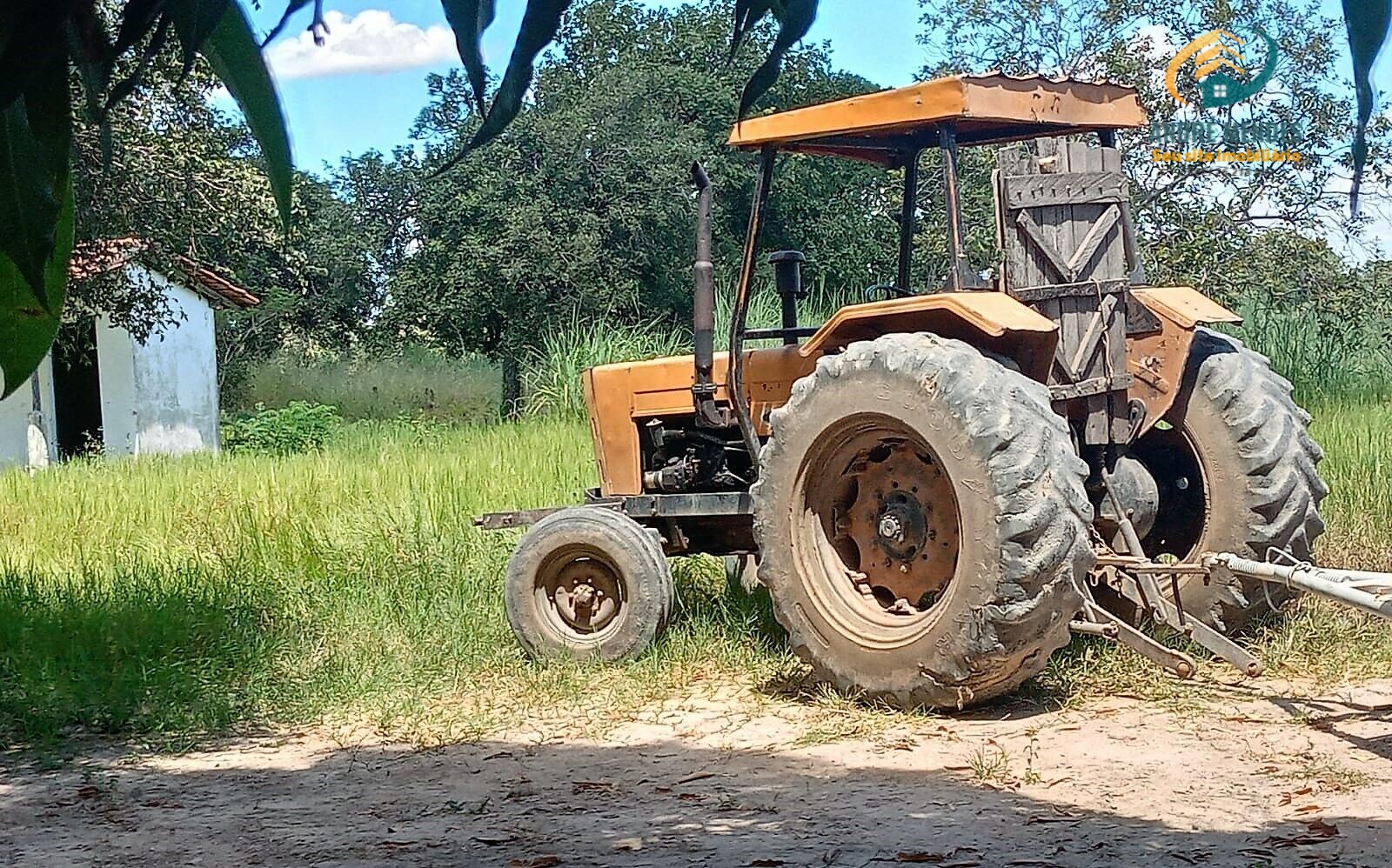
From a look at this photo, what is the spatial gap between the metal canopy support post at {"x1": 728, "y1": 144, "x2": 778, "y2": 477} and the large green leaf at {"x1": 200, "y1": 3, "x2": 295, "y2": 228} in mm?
4967

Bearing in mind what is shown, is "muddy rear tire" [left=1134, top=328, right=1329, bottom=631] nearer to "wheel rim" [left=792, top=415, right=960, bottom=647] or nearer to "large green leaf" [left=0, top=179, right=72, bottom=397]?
"wheel rim" [left=792, top=415, right=960, bottom=647]

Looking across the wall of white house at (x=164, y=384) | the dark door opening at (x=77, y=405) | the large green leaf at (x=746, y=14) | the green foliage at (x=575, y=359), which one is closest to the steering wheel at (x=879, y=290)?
the large green leaf at (x=746, y=14)

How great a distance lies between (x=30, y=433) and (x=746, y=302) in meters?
12.5

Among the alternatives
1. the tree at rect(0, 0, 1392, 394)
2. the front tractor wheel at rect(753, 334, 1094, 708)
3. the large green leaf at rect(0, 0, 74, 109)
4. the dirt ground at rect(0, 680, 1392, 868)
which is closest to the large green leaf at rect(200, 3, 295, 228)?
the tree at rect(0, 0, 1392, 394)

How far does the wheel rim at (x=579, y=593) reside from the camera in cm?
627

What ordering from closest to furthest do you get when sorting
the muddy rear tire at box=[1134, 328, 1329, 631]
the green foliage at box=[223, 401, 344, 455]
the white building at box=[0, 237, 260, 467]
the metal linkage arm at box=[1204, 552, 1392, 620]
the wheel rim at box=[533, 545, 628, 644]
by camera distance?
the metal linkage arm at box=[1204, 552, 1392, 620] → the muddy rear tire at box=[1134, 328, 1329, 631] → the wheel rim at box=[533, 545, 628, 644] → the white building at box=[0, 237, 260, 467] → the green foliage at box=[223, 401, 344, 455]

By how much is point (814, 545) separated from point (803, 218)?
253 inches

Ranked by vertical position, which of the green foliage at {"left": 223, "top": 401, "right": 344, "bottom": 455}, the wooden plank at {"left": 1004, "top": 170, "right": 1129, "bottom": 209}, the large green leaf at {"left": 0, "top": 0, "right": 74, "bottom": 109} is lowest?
the green foliage at {"left": 223, "top": 401, "right": 344, "bottom": 455}

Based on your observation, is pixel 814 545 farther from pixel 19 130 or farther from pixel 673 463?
pixel 19 130

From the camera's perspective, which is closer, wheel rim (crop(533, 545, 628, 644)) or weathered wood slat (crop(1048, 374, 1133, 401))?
weathered wood slat (crop(1048, 374, 1133, 401))

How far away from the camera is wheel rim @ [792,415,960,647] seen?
5359 mm

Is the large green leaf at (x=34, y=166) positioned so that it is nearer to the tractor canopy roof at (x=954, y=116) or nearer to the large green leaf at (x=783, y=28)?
the large green leaf at (x=783, y=28)

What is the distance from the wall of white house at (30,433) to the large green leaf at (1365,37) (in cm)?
1610

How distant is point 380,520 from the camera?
28.0 feet
